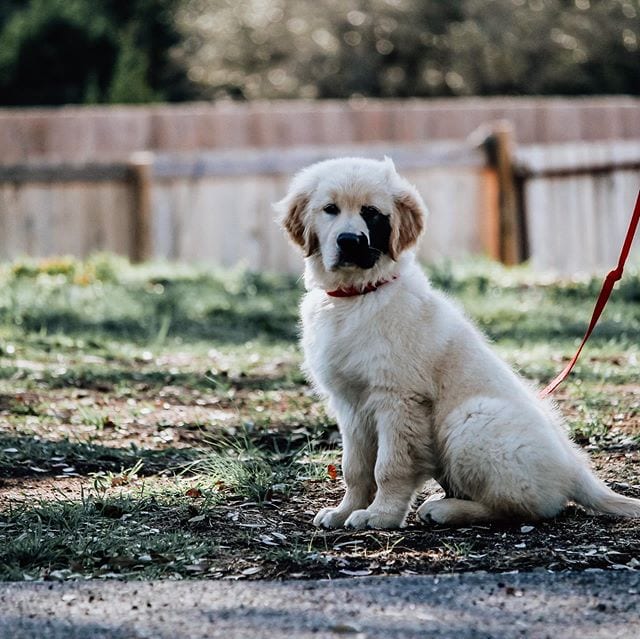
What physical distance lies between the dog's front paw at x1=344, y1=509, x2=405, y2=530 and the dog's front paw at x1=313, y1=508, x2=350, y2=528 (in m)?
0.09

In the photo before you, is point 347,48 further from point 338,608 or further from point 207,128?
point 338,608

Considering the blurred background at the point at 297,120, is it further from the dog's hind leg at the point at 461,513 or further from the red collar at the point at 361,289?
the dog's hind leg at the point at 461,513

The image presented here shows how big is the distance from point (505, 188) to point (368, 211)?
29.9 feet

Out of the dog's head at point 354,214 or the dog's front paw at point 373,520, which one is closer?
the dog's front paw at point 373,520

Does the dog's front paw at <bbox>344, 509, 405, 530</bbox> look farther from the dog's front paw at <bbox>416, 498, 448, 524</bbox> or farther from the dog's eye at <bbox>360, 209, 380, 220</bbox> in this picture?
the dog's eye at <bbox>360, 209, 380, 220</bbox>

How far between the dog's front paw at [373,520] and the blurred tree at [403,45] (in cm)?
2058

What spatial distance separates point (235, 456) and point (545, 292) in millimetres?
6106

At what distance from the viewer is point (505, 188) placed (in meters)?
13.6

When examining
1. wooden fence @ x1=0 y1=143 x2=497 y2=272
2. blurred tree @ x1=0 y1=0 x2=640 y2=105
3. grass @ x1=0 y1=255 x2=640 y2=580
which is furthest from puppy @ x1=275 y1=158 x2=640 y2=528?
blurred tree @ x1=0 y1=0 x2=640 y2=105

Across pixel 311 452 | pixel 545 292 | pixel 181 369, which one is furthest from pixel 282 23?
pixel 311 452

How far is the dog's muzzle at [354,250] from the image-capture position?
181 inches

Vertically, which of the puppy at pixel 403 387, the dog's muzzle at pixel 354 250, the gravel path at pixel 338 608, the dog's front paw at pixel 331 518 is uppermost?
the dog's muzzle at pixel 354 250

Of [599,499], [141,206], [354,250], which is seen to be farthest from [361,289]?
[141,206]

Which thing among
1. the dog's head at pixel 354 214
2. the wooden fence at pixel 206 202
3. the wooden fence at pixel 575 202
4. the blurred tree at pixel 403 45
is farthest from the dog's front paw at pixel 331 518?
the blurred tree at pixel 403 45
